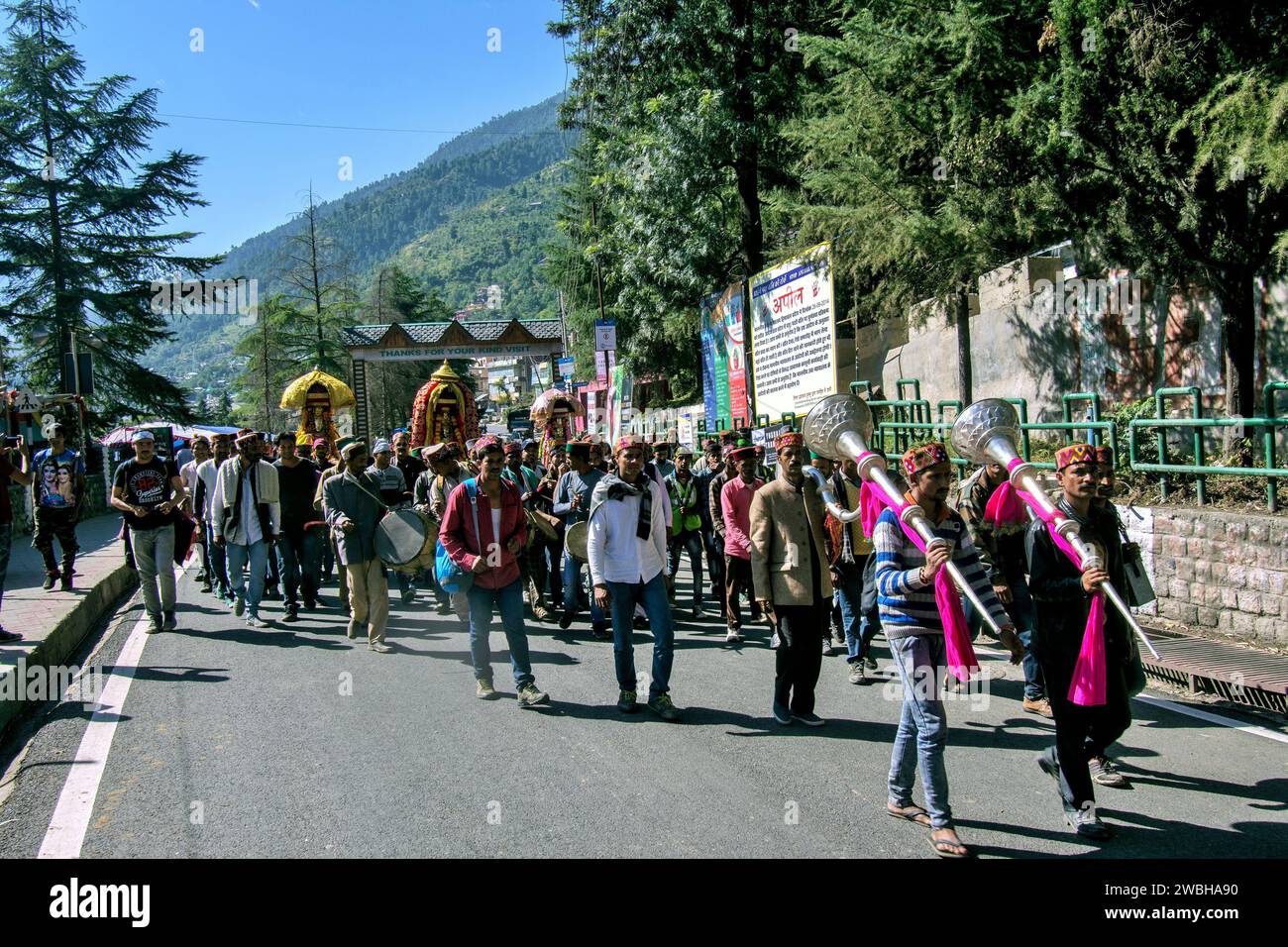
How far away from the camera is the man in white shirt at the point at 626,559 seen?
6.90m

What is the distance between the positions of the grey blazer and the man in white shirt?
334 centimetres

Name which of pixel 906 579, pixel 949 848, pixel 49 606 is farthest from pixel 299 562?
pixel 949 848

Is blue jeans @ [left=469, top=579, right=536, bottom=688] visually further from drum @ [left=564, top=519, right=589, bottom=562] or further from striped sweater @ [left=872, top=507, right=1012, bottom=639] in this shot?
striped sweater @ [left=872, top=507, right=1012, bottom=639]

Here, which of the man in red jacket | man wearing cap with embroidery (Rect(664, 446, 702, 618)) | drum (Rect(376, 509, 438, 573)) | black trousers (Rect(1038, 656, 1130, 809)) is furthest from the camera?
man wearing cap with embroidery (Rect(664, 446, 702, 618))

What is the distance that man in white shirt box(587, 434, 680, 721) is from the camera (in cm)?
690

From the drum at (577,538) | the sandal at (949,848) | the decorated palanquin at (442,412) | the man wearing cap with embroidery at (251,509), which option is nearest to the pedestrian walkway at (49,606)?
the man wearing cap with embroidery at (251,509)

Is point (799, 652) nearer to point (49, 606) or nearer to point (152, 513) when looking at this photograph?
point (152, 513)

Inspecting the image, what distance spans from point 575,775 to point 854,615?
11.0ft

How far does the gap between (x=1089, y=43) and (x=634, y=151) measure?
1165 cm

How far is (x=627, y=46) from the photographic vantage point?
18.3 m

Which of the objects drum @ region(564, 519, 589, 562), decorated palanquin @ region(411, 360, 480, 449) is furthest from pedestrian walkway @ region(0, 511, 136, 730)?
decorated palanquin @ region(411, 360, 480, 449)

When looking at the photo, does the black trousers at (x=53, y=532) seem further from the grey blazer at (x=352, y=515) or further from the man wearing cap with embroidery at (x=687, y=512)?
the man wearing cap with embroidery at (x=687, y=512)

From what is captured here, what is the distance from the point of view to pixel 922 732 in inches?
179
